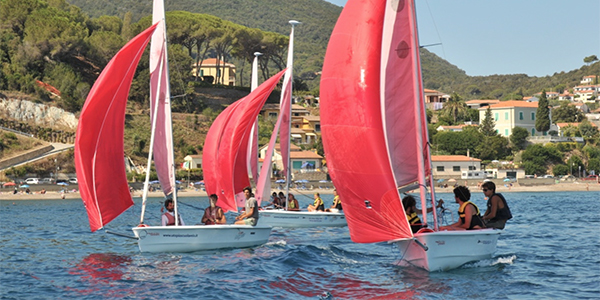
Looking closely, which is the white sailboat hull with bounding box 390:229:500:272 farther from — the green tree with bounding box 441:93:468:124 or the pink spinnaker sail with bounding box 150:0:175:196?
the green tree with bounding box 441:93:468:124

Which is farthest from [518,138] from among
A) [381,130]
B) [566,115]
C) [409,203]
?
[381,130]

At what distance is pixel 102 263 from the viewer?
782 inches

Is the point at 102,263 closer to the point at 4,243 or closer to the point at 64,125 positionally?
the point at 4,243

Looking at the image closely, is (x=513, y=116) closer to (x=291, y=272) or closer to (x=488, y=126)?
(x=488, y=126)

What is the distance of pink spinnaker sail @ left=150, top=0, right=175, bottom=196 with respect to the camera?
20.1m

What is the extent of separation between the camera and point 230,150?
27.6m

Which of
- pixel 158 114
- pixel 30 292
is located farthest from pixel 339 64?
pixel 30 292

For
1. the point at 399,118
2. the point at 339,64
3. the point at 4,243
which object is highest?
the point at 339,64

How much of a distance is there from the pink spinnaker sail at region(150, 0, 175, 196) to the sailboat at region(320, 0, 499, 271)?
5262mm

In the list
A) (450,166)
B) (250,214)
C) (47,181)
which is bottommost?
(47,181)

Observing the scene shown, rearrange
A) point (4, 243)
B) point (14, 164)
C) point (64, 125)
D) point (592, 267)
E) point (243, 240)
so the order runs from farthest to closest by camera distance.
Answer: point (64, 125)
point (14, 164)
point (4, 243)
point (243, 240)
point (592, 267)

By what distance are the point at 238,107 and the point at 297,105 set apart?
8132cm

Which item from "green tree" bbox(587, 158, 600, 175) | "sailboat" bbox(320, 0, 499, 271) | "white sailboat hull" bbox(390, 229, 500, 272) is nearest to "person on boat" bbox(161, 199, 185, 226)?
"sailboat" bbox(320, 0, 499, 271)

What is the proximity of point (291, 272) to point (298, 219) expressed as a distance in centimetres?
1021
